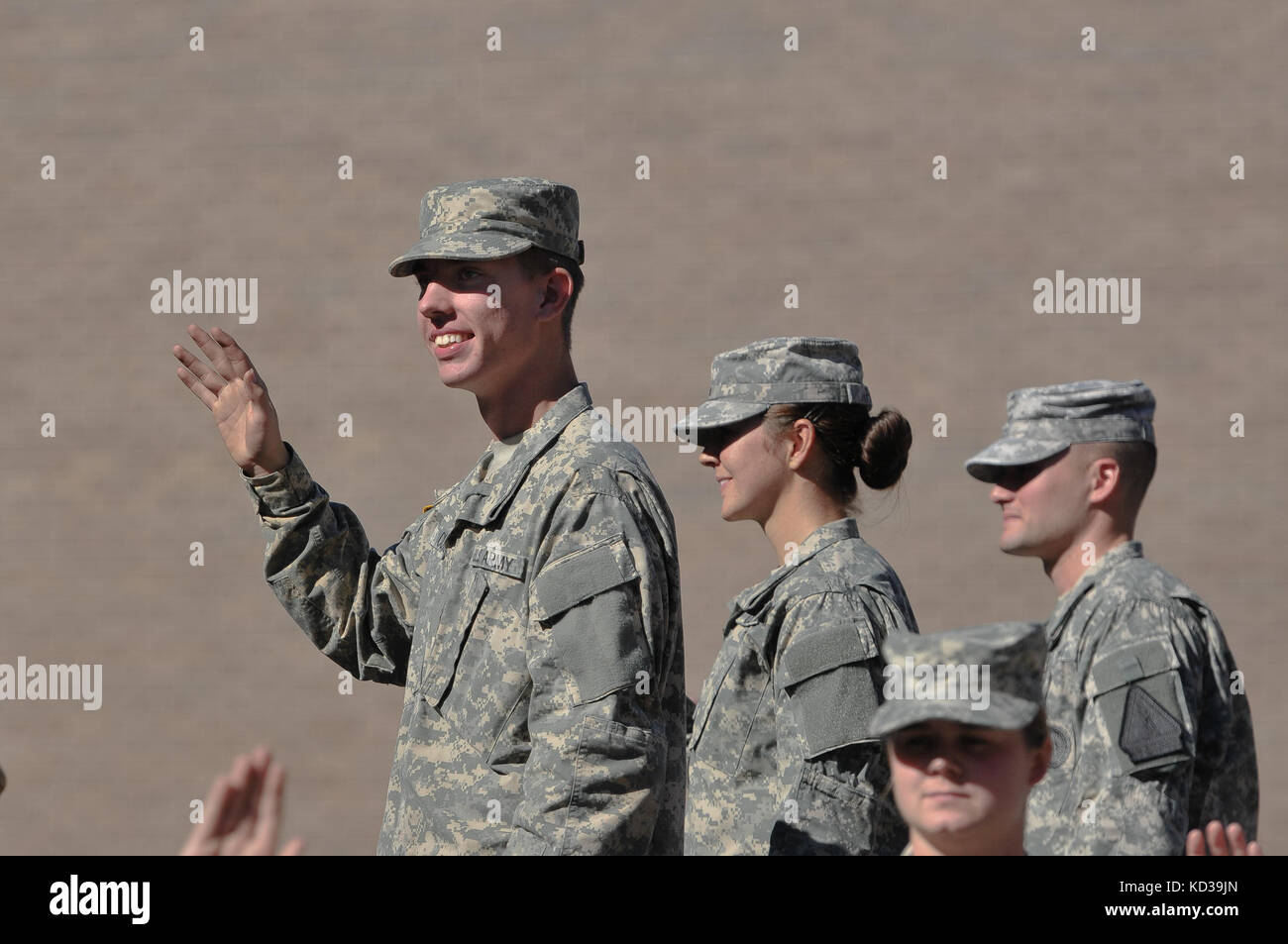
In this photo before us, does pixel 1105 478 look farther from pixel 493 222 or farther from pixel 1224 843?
pixel 493 222

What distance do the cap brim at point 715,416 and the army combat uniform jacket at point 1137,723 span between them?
87cm

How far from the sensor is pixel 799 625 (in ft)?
12.1

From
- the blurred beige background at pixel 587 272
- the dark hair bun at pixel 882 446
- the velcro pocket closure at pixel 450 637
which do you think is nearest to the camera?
the velcro pocket closure at pixel 450 637

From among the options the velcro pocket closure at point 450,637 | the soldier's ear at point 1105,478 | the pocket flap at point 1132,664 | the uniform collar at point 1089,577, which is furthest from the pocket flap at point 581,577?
the soldier's ear at point 1105,478

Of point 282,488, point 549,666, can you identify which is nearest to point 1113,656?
point 549,666

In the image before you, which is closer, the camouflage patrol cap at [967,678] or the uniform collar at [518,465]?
the camouflage patrol cap at [967,678]

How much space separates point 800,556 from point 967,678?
1221 mm

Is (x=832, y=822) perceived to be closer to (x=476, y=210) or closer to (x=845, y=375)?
(x=845, y=375)

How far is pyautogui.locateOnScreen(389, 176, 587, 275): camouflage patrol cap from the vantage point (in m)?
3.40

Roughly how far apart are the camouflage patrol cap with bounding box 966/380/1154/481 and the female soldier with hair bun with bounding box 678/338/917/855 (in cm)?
30

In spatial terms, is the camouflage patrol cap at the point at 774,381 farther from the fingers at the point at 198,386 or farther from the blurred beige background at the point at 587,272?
the blurred beige background at the point at 587,272

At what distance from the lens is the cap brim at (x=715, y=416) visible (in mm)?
4055

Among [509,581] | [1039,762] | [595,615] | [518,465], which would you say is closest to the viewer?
[1039,762]

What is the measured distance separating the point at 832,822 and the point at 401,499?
5.91 meters
